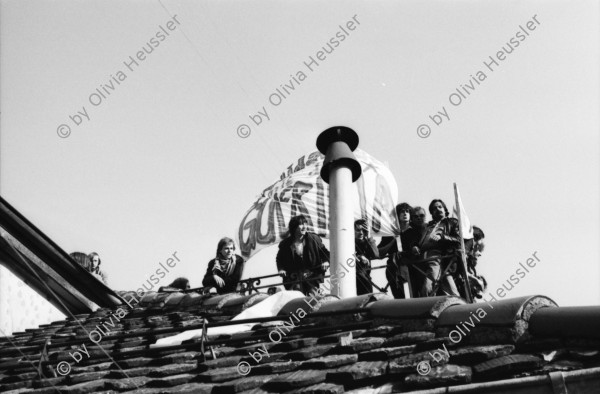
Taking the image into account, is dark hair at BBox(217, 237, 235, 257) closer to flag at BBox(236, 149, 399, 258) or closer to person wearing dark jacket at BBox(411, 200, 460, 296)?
person wearing dark jacket at BBox(411, 200, 460, 296)

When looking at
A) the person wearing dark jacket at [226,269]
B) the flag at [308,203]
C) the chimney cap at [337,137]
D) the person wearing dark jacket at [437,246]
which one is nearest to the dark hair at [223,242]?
the person wearing dark jacket at [226,269]

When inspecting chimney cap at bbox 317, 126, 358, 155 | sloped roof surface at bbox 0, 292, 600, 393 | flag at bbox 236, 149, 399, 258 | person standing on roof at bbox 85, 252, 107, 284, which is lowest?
sloped roof surface at bbox 0, 292, 600, 393

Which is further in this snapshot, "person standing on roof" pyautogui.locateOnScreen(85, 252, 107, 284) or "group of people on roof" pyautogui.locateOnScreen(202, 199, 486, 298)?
"person standing on roof" pyautogui.locateOnScreen(85, 252, 107, 284)

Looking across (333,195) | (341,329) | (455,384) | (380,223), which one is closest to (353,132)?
(333,195)

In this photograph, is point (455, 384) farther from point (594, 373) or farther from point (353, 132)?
point (353, 132)

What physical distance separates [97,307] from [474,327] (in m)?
6.32

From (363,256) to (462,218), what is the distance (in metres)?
1.33

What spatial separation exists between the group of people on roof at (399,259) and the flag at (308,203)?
450cm

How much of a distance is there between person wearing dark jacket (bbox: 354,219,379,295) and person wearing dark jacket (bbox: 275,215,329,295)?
428 mm

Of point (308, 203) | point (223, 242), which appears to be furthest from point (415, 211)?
point (308, 203)

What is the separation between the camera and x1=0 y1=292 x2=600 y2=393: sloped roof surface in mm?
2580

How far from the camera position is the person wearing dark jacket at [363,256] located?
25.6 feet

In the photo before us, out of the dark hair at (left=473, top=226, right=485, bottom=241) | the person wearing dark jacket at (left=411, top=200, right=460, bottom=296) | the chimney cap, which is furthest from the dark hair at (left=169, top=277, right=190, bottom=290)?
the person wearing dark jacket at (left=411, top=200, right=460, bottom=296)

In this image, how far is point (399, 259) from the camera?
7.52 meters
